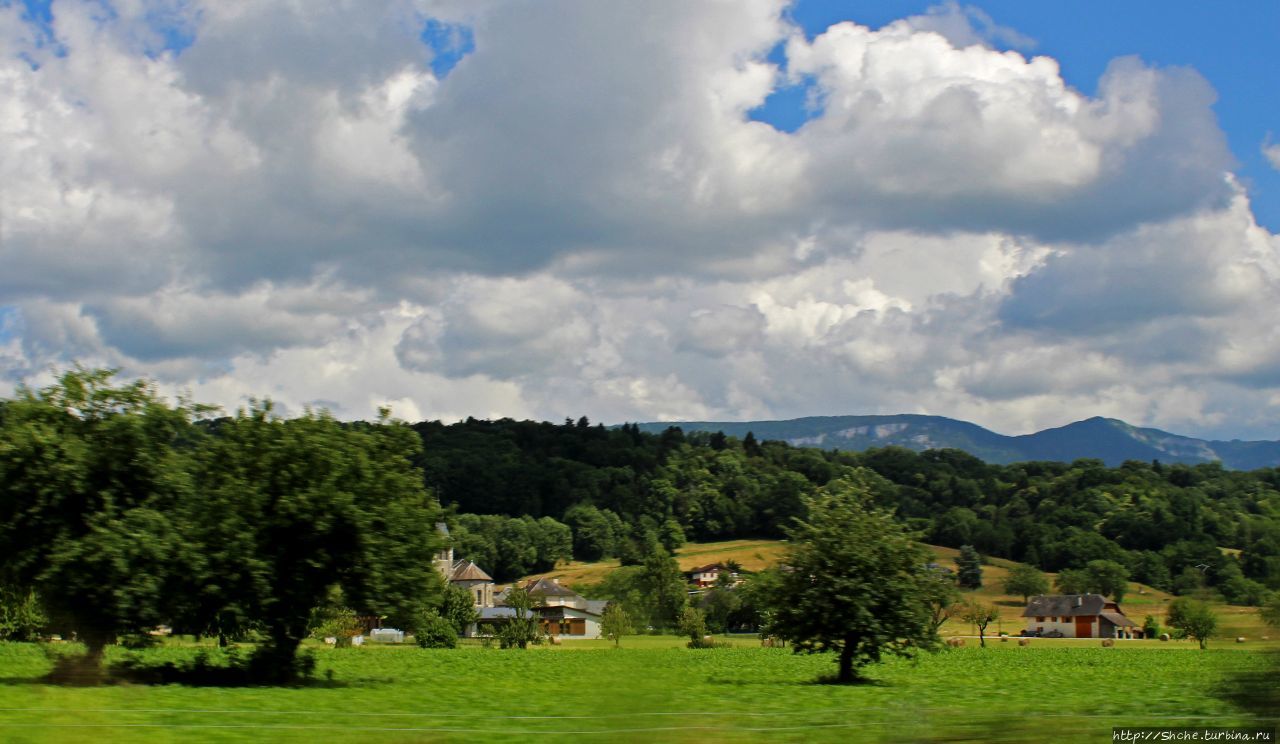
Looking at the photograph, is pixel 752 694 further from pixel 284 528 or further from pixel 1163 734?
pixel 1163 734

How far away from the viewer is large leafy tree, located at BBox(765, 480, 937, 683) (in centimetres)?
3309

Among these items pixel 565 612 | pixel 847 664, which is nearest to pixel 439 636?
pixel 565 612

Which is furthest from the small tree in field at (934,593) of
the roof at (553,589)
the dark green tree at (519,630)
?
the roof at (553,589)

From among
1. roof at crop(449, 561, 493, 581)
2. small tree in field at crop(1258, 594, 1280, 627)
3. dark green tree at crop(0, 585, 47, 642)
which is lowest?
dark green tree at crop(0, 585, 47, 642)

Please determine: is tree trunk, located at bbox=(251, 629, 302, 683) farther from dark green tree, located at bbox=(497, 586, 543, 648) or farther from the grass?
the grass

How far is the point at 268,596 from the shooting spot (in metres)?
30.2

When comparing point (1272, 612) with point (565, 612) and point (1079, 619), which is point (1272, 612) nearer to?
point (565, 612)

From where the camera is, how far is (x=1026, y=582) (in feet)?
531

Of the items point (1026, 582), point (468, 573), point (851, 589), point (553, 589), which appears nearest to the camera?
point (851, 589)

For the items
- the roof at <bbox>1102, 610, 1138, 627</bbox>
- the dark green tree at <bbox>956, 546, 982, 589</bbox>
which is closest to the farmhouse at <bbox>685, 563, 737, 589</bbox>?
the dark green tree at <bbox>956, 546, 982, 589</bbox>

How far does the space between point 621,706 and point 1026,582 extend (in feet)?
543

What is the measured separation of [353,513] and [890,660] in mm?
34822

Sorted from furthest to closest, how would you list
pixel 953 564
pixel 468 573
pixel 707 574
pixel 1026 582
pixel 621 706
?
1. pixel 953 564
2. pixel 1026 582
3. pixel 468 573
4. pixel 707 574
5. pixel 621 706

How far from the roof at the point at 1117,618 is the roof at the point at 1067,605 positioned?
3.39ft
